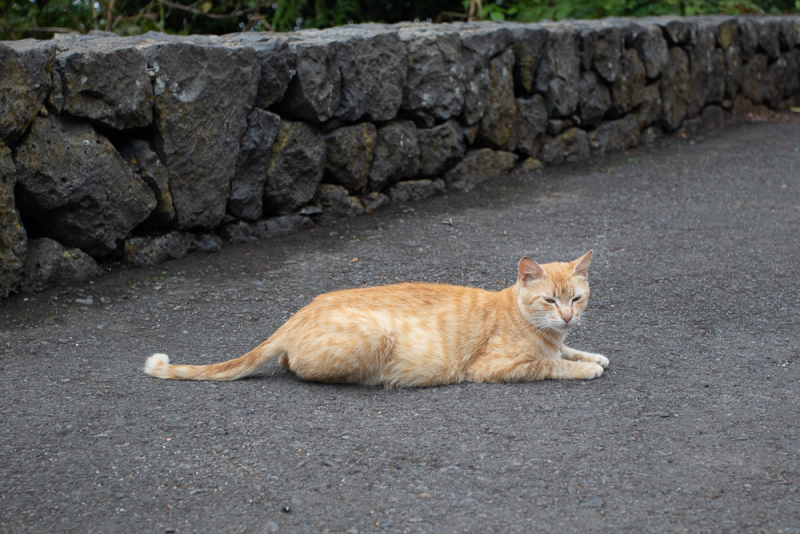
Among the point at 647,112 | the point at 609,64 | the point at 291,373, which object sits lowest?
the point at 291,373

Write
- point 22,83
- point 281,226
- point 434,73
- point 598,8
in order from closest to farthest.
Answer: point 22,83 < point 281,226 < point 434,73 < point 598,8

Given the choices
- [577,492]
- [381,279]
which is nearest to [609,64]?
[381,279]

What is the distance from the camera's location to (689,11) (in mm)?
11609

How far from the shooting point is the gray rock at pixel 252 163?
5.89 meters

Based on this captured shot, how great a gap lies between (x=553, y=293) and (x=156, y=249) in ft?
10.9

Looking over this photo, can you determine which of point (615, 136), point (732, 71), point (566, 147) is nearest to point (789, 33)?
point (732, 71)

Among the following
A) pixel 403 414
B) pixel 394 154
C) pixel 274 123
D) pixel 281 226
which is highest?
pixel 274 123

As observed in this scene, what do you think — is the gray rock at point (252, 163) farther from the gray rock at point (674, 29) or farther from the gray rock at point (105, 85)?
the gray rock at point (674, 29)

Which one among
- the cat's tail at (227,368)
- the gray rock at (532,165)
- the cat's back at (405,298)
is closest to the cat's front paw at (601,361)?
the cat's back at (405,298)

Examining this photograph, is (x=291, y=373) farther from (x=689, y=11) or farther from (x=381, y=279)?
(x=689, y=11)

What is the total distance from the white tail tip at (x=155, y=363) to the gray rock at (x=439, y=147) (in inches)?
165

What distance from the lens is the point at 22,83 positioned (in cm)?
450

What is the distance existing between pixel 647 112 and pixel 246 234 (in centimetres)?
643

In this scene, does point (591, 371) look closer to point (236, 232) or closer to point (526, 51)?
point (236, 232)
